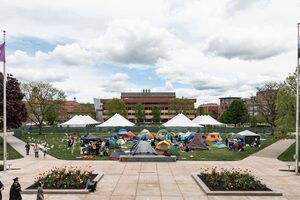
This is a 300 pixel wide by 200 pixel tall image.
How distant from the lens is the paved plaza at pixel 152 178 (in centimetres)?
1622

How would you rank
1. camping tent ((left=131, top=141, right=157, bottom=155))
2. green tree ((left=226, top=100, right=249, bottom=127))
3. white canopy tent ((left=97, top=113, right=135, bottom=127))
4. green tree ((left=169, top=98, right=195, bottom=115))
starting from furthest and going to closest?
green tree ((left=169, top=98, right=195, bottom=115)), green tree ((left=226, top=100, right=249, bottom=127)), white canopy tent ((left=97, top=113, right=135, bottom=127)), camping tent ((left=131, top=141, right=157, bottom=155))

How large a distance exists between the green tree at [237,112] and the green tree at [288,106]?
5641 cm

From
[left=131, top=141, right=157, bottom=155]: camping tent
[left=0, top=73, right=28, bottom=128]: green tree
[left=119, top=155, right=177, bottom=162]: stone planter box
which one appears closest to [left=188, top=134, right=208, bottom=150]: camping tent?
[left=131, top=141, right=157, bottom=155]: camping tent

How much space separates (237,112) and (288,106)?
57760 millimetres

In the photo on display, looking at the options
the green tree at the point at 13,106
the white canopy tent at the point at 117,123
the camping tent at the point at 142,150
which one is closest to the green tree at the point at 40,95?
the green tree at the point at 13,106

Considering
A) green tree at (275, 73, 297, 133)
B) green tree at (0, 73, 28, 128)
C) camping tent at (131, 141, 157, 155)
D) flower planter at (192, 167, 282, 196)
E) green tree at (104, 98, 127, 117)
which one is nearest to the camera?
flower planter at (192, 167, 282, 196)

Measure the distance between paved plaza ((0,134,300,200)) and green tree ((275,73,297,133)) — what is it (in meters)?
3.55

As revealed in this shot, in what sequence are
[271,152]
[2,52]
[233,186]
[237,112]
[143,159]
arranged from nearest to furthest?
[233,186] < [2,52] < [143,159] < [271,152] < [237,112]

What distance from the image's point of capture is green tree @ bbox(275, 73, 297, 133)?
1225 inches

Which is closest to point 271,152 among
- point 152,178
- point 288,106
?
point 288,106

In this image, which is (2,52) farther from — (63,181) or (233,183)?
(233,183)

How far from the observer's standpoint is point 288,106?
105ft

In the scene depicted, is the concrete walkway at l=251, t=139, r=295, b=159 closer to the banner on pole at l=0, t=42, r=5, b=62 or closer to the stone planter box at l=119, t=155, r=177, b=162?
the stone planter box at l=119, t=155, r=177, b=162

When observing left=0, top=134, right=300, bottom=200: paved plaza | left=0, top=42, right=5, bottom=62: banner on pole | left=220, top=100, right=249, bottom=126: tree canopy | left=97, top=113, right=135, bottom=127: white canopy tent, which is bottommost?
left=0, top=134, right=300, bottom=200: paved plaza
